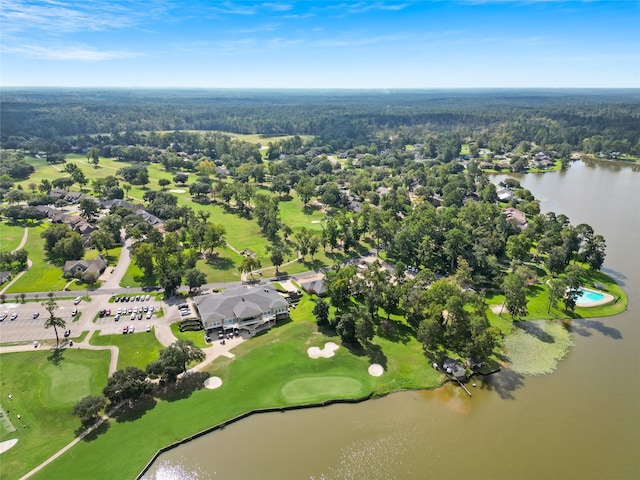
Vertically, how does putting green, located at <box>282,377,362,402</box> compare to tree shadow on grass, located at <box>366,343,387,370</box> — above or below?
below

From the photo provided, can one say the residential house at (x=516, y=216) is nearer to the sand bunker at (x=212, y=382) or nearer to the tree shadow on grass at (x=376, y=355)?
the tree shadow on grass at (x=376, y=355)

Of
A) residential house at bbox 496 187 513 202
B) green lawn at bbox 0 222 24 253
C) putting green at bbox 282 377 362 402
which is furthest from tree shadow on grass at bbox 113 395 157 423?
residential house at bbox 496 187 513 202

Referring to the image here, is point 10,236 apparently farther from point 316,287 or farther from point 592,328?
point 592,328

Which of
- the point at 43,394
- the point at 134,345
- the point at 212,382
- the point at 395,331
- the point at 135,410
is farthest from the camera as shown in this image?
the point at 395,331

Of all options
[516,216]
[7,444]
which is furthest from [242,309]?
[516,216]

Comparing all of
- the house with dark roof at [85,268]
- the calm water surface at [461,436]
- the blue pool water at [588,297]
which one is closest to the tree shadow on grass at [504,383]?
the calm water surface at [461,436]

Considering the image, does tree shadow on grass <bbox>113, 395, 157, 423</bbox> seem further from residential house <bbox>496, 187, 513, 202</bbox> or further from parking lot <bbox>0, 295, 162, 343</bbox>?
residential house <bbox>496, 187, 513, 202</bbox>
